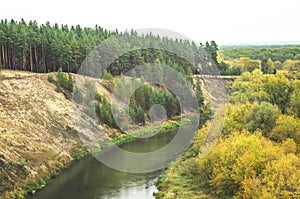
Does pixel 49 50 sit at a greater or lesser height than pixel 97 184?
greater

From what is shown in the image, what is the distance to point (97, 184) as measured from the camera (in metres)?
43.1

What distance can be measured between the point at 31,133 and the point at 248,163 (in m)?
32.2

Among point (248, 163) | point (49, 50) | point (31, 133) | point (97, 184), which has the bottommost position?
point (97, 184)

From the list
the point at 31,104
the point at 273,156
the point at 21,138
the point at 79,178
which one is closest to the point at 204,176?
the point at 273,156

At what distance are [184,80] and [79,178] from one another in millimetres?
A: 55900

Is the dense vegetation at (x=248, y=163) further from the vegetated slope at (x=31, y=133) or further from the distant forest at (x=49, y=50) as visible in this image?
the distant forest at (x=49, y=50)

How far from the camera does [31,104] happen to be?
196ft

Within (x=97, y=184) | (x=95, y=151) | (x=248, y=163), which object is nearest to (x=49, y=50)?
(x=95, y=151)

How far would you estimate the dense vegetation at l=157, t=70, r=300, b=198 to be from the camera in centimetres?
2880

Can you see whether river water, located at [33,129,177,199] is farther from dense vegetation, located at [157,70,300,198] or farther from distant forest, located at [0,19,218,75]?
distant forest, located at [0,19,218,75]

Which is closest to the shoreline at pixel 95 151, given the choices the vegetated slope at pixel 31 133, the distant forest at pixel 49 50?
the vegetated slope at pixel 31 133

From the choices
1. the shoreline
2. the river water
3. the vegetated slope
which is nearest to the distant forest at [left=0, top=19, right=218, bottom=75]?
the vegetated slope

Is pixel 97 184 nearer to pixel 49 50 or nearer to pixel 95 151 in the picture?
pixel 95 151

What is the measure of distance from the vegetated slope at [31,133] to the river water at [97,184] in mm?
1741
